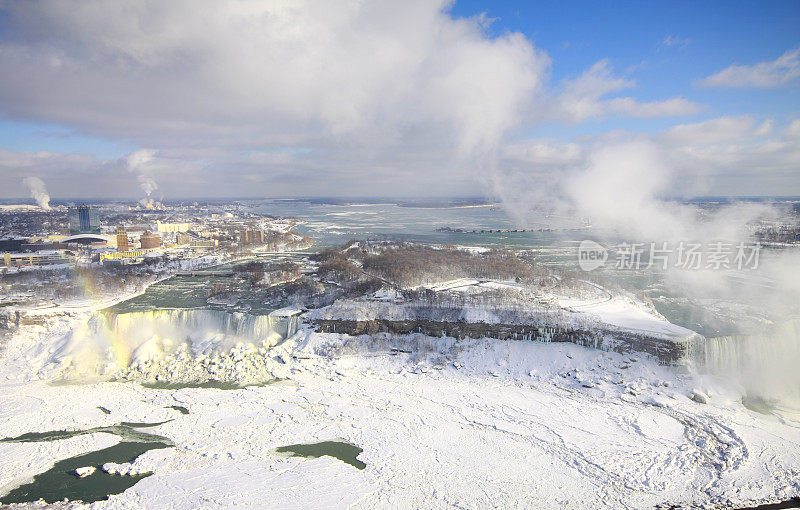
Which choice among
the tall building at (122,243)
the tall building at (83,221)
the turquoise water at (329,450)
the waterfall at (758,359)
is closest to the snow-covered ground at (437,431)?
the turquoise water at (329,450)

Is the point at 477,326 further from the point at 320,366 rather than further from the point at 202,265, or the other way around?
the point at 202,265

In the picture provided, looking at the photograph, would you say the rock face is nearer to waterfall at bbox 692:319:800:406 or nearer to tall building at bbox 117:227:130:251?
waterfall at bbox 692:319:800:406

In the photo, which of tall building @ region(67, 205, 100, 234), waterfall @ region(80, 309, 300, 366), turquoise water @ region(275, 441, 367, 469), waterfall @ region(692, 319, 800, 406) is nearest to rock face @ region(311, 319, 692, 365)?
waterfall @ region(692, 319, 800, 406)

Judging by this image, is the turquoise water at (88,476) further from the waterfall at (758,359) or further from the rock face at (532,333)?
the waterfall at (758,359)

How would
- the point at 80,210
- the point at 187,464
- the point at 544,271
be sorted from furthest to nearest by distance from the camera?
the point at 80,210
the point at 544,271
the point at 187,464

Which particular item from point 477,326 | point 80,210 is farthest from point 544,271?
point 80,210

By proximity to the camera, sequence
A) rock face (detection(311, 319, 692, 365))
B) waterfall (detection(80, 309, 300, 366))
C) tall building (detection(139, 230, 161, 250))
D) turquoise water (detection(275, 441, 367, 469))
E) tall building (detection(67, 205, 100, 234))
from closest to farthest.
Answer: turquoise water (detection(275, 441, 367, 469)) → rock face (detection(311, 319, 692, 365)) → waterfall (detection(80, 309, 300, 366)) → tall building (detection(139, 230, 161, 250)) → tall building (detection(67, 205, 100, 234))

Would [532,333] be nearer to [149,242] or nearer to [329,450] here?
[329,450]
